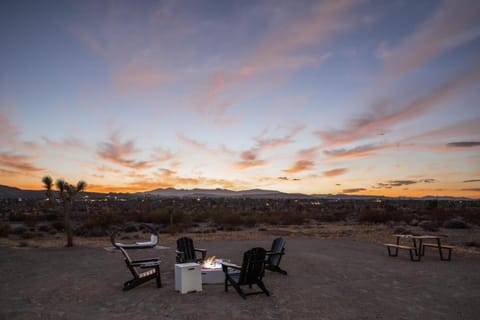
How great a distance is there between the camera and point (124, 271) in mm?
11383

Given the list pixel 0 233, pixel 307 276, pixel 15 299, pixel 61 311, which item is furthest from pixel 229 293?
pixel 0 233

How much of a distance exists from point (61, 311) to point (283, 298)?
178 inches

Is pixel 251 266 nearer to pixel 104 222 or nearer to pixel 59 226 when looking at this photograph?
pixel 104 222

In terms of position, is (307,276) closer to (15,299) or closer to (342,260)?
(342,260)

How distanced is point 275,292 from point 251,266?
0.92m

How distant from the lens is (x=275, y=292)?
8.85m

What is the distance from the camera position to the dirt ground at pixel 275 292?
726cm

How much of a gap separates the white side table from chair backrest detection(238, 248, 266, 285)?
1.05 m

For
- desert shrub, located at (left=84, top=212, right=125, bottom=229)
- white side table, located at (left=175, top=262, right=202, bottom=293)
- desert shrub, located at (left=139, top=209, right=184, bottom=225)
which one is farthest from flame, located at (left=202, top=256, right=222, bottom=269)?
desert shrub, located at (left=139, top=209, right=184, bottom=225)

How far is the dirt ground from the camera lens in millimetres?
7262

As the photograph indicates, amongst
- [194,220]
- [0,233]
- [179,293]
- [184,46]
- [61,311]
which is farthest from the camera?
[194,220]

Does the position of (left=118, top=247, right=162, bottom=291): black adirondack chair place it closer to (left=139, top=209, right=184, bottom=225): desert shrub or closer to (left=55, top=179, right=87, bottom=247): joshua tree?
(left=55, top=179, right=87, bottom=247): joshua tree

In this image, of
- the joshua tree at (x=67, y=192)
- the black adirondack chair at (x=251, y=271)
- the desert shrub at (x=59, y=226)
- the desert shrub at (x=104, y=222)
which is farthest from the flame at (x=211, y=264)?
the desert shrub at (x=59, y=226)

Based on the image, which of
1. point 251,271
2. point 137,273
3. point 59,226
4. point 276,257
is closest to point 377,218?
point 59,226
